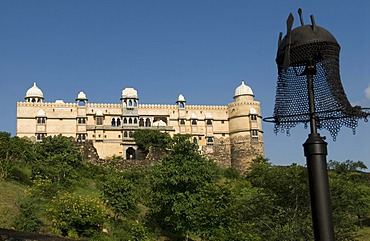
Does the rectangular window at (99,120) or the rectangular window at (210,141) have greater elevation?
the rectangular window at (99,120)

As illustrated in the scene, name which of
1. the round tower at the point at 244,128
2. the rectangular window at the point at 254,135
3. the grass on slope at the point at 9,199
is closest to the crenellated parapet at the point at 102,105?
the round tower at the point at 244,128

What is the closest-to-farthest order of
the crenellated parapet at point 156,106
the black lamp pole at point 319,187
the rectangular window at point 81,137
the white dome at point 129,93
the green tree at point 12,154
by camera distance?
the black lamp pole at point 319,187, the green tree at point 12,154, the rectangular window at point 81,137, the white dome at point 129,93, the crenellated parapet at point 156,106

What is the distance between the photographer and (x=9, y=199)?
21.7 m

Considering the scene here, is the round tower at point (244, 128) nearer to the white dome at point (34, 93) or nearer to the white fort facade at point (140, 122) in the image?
the white fort facade at point (140, 122)

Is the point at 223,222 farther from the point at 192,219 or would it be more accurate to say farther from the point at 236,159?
the point at 236,159

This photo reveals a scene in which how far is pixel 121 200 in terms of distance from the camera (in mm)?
22922

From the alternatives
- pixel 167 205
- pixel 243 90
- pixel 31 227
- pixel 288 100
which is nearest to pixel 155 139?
pixel 243 90

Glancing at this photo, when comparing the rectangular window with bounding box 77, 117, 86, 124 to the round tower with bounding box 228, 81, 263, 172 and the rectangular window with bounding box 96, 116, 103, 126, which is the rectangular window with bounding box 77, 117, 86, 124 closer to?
the rectangular window with bounding box 96, 116, 103, 126

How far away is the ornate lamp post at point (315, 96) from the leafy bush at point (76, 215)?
16462mm

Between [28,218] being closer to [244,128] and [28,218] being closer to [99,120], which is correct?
[99,120]

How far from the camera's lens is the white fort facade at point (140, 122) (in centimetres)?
5119

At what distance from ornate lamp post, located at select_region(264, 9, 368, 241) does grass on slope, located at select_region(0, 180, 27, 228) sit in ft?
54.4

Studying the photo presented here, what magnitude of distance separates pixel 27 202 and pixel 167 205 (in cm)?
843

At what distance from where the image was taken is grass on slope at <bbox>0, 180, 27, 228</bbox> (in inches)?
723
